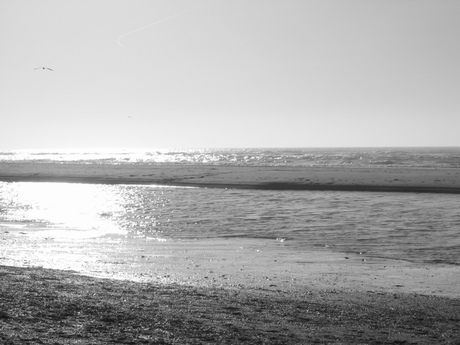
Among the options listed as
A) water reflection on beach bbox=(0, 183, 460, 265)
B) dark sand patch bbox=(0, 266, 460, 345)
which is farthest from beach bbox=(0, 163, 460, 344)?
water reflection on beach bbox=(0, 183, 460, 265)

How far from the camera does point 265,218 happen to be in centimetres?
2117

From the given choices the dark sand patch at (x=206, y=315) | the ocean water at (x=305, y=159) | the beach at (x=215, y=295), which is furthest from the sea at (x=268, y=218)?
the ocean water at (x=305, y=159)

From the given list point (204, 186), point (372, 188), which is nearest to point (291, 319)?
point (372, 188)

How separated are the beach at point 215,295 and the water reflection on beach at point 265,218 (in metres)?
1.49

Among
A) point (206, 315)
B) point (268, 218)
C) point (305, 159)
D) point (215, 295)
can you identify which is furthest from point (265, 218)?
point (305, 159)

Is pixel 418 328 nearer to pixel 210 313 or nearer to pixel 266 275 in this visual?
pixel 210 313

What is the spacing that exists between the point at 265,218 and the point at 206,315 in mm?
13554

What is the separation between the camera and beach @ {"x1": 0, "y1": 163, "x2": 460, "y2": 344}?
693 centimetres

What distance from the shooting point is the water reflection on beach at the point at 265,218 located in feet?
51.9

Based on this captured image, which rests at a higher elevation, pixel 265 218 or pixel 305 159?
pixel 305 159

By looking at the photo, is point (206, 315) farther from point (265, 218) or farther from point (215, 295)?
point (265, 218)

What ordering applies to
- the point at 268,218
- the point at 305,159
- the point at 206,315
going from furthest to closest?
the point at 305,159 < the point at 268,218 < the point at 206,315

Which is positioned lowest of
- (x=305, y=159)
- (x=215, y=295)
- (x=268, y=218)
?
(x=268, y=218)

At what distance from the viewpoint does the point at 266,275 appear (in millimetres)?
11414
